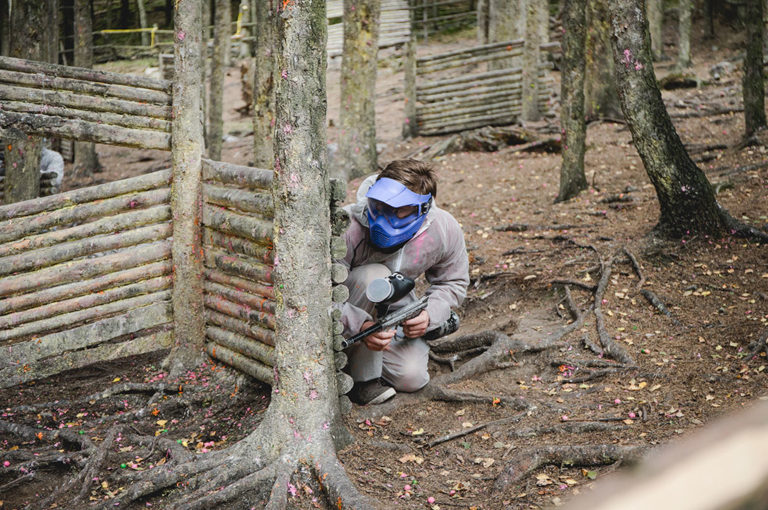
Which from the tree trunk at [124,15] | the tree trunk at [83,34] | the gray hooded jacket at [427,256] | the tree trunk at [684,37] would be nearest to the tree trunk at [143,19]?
the tree trunk at [124,15]

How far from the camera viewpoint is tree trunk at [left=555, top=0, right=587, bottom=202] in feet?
24.6

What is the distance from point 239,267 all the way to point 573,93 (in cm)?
481

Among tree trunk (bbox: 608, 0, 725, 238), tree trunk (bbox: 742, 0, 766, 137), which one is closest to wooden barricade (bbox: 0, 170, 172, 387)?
tree trunk (bbox: 608, 0, 725, 238)

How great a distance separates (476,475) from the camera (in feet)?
11.9

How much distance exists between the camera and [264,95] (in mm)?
8930

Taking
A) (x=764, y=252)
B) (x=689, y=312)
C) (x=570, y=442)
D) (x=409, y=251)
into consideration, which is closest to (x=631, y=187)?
(x=764, y=252)

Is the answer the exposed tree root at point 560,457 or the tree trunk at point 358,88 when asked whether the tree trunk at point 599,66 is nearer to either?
the tree trunk at point 358,88

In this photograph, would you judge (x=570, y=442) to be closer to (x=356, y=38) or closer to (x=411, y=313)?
(x=411, y=313)

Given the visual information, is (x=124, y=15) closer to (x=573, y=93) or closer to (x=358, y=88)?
(x=358, y=88)

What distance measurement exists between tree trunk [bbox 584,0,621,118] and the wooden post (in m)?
3.47

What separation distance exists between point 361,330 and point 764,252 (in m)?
3.45

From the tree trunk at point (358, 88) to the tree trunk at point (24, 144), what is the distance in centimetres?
455

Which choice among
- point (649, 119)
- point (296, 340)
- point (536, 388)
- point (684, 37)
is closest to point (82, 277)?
point (296, 340)

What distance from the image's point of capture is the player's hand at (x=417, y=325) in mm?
4320
